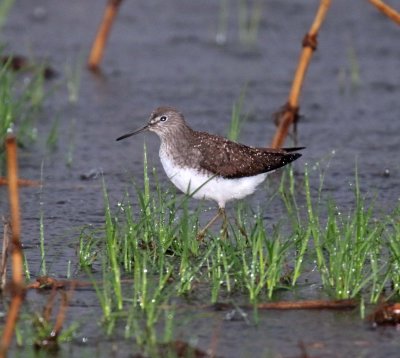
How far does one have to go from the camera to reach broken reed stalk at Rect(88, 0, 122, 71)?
41.2 ft

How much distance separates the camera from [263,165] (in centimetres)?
812

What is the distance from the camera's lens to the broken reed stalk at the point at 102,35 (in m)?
12.6

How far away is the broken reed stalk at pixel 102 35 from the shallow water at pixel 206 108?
0.53ft

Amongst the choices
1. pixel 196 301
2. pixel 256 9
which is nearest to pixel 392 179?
pixel 196 301

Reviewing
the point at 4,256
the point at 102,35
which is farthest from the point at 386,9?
the point at 102,35

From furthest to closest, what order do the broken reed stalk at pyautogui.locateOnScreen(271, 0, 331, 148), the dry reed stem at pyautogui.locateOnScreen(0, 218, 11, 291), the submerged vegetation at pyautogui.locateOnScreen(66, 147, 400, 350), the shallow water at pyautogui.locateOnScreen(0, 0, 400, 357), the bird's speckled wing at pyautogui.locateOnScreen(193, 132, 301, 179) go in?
1. the broken reed stalk at pyautogui.locateOnScreen(271, 0, 331, 148)
2. the bird's speckled wing at pyautogui.locateOnScreen(193, 132, 301, 179)
3. the dry reed stem at pyautogui.locateOnScreen(0, 218, 11, 291)
4. the submerged vegetation at pyautogui.locateOnScreen(66, 147, 400, 350)
5. the shallow water at pyautogui.locateOnScreen(0, 0, 400, 357)

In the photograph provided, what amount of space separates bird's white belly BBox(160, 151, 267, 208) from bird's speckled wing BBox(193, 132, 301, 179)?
0.06 meters

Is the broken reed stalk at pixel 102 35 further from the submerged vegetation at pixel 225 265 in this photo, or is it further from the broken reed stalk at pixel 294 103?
the submerged vegetation at pixel 225 265

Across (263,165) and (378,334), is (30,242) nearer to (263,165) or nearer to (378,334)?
(263,165)

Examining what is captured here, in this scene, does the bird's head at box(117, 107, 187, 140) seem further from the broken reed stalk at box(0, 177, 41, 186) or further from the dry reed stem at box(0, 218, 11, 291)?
the dry reed stem at box(0, 218, 11, 291)

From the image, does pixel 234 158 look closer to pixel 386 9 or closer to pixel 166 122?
pixel 166 122

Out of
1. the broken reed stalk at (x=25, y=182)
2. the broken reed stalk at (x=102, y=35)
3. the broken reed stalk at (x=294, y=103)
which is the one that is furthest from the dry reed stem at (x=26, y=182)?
the broken reed stalk at (x=102, y=35)

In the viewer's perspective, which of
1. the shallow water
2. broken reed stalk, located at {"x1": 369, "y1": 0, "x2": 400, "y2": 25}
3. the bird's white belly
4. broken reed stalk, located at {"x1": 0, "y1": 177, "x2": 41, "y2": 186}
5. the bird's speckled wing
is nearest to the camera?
the shallow water

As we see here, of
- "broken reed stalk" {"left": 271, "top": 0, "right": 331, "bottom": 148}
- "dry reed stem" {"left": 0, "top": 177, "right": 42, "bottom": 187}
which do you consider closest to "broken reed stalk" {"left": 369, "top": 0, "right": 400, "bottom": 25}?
"broken reed stalk" {"left": 271, "top": 0, "right": 331, "bottom": 148}
